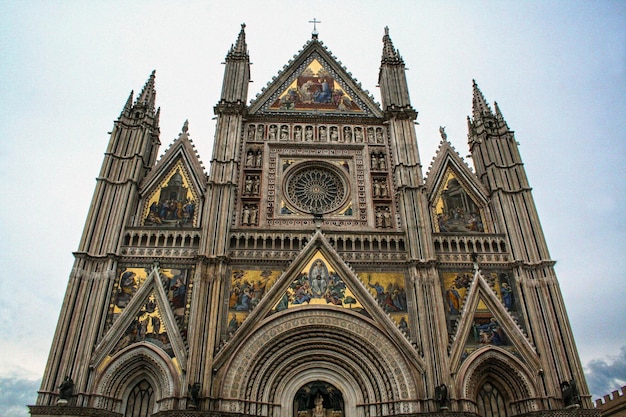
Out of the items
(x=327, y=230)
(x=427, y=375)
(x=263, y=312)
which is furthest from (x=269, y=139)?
(x=427, y=375)

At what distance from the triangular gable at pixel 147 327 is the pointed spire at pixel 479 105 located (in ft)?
52.2

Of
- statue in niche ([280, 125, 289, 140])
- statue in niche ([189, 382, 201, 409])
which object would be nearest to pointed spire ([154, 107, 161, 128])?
statue in niche ([280, 125, 289, 140])

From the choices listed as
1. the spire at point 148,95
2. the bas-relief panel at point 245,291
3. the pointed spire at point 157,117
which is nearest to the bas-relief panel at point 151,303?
the bas-relief panel at point 245,291

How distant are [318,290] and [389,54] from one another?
13.3 meters

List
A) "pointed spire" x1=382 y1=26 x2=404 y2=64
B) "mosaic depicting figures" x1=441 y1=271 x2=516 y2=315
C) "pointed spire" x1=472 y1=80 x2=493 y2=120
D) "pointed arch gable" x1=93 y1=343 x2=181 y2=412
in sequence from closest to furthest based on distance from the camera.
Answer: "pointed arch gable" x1=93 y1=343 x2=181 y2=412 → "mosaic depicting figures" x1=441 y1=271 x2=516 y2=315 → "pointed spire" x1=472 y1=80 x2=493 y2=120 → "pointed spire" x1=382 y1=26 x2=404 y2=64

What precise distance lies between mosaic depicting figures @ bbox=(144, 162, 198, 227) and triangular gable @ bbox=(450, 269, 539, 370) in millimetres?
10743

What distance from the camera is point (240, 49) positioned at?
23.5m

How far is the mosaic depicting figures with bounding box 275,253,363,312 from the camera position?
664 inches

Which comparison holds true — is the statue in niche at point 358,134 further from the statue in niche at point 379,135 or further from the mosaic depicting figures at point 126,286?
the mosaic depicting figures at point 126,286

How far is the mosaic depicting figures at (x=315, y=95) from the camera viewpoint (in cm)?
2244

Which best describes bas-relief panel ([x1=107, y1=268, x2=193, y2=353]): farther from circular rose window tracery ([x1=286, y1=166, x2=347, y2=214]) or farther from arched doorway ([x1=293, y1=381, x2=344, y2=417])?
circular rose window tracery ([x1=286, y1=166, x2=347, y2=214])

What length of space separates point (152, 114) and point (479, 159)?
14865 mm

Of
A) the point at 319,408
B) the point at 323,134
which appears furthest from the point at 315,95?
the point at 319,408

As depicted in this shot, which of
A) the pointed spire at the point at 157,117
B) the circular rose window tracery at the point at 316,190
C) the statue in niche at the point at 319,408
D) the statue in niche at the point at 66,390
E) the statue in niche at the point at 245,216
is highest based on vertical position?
the pointed spire at the point at 157,117
